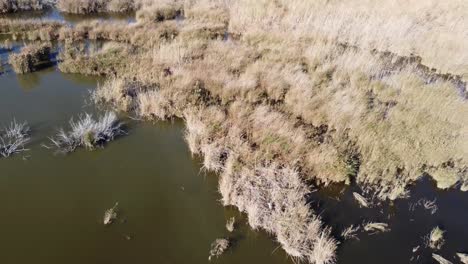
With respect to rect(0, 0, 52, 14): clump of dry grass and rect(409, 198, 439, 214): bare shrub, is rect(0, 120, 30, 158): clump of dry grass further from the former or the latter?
rect(0, 0, 52, 14): clump of dry grass

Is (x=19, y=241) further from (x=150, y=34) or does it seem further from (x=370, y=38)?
(x=370, y=38)

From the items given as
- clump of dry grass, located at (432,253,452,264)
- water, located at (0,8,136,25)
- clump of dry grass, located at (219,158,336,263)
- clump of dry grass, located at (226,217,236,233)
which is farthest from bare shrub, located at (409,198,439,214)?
water, located at (0,8,136,25)

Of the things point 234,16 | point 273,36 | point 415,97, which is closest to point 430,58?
point 415,97

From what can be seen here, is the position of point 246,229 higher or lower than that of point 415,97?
lower

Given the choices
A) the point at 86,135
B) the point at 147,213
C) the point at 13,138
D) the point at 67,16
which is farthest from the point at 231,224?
the point at 67,16

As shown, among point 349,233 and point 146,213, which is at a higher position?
point 349,233

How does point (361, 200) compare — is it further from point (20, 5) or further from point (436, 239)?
point (20, 5)

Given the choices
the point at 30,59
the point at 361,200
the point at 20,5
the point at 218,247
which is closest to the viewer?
the point at 218,247
